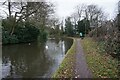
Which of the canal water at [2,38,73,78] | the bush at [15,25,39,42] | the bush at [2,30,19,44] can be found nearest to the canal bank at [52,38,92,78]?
A: the canal water at [2,38,73,78]

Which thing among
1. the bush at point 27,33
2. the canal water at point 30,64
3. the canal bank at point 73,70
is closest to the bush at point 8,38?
the bush at point 27,33

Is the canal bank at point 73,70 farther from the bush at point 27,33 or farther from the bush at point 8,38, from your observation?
the bush at point 27,33

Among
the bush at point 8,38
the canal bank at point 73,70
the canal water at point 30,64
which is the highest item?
the bush at point 8,38

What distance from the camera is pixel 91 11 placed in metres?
59.0

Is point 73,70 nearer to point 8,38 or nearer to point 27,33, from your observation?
point 8,38

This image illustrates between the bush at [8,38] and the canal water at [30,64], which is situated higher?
the bush at [8,38]

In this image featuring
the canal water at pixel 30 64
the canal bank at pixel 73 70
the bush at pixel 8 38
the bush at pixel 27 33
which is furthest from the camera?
the bush at pixel 27 33

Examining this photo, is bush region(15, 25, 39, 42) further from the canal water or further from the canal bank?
the canal bank

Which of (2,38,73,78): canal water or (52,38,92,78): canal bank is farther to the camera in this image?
(2,38,73,78): canal water

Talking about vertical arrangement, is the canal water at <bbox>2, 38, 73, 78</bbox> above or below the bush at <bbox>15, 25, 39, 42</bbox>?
below

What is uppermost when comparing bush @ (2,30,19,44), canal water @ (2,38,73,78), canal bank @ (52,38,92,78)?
bush @ (2,30,19,44)

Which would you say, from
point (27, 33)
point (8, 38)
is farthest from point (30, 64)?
point (27, 33)

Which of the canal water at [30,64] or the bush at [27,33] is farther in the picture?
the bush at [27,33]

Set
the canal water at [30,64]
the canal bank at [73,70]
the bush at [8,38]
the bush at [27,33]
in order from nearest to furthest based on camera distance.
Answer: the canal bank at [73,70] < the canal water at [30,64] < the bush at [8,38] < the bush at [27,33]
